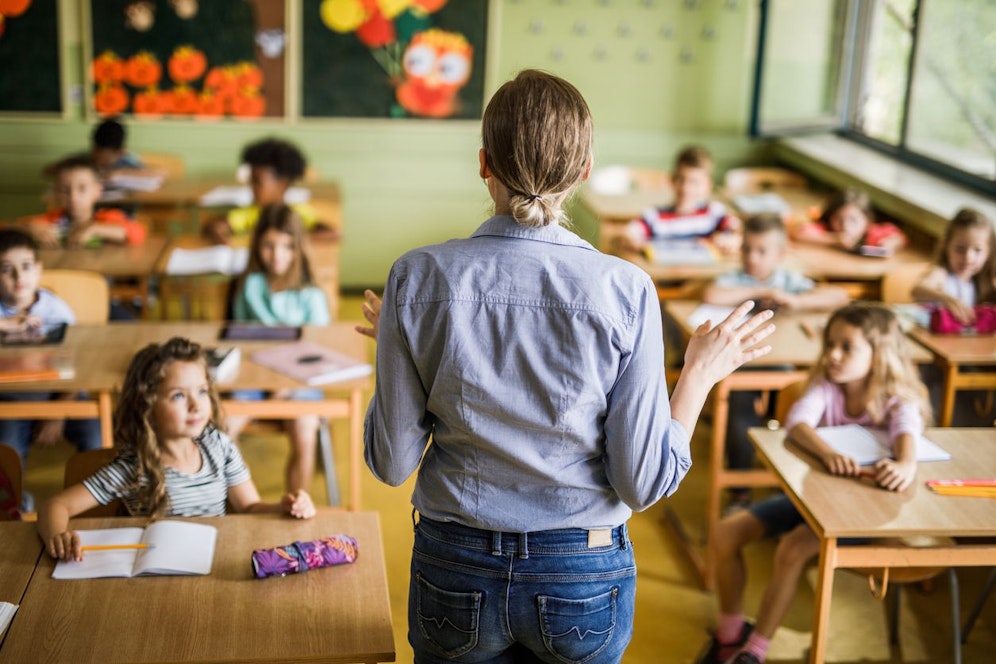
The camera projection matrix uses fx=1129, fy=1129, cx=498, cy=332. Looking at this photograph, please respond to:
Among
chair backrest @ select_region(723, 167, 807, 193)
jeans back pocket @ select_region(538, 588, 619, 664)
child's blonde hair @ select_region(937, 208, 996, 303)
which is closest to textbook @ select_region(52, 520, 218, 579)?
jeans back pocket @ select_region(538, 588, 619, 664)

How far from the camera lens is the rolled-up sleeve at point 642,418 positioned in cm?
154

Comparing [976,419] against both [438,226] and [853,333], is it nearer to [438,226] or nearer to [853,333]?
[853,333]

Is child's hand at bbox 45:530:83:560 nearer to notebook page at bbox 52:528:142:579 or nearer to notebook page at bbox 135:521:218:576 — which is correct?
notebook page at bbox 52:528:142:579

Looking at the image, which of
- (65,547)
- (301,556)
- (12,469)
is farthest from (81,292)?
(301,556)

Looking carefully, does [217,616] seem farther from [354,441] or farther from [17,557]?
[354,441]

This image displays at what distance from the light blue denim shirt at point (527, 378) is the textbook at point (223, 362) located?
169cm

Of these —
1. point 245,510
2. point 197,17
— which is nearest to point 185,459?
point 245,510

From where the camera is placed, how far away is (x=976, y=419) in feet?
12.3

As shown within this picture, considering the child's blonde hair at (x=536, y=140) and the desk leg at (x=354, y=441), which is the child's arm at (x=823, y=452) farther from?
the child's blonde hair at (x=536, y=140)

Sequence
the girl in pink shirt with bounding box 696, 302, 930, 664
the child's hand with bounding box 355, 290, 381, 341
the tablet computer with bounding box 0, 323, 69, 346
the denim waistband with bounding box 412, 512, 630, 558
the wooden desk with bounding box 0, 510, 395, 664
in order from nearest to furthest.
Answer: the denim waistband with bounding box 412, 512, 630, 558 < the child's hand with bounding box 355, 290, 381, 341 < the wooden desk with bounding box 0, 510, 395, 664 < the girl in pink shirt with bounding box 696, 302, 930, 664 < the tablet computer with bounding box 0, 323, 69, 346

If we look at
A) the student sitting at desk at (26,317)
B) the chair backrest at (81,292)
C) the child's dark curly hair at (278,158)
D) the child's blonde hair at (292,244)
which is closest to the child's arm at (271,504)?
the student sitting at desk at (26,317)

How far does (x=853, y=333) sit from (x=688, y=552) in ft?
3.53

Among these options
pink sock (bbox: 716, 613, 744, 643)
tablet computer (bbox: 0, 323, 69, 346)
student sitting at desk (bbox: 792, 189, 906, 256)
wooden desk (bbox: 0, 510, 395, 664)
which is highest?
student sitting at desk (bbox: 792, 189, 906, 256)

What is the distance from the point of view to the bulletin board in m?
6.07
